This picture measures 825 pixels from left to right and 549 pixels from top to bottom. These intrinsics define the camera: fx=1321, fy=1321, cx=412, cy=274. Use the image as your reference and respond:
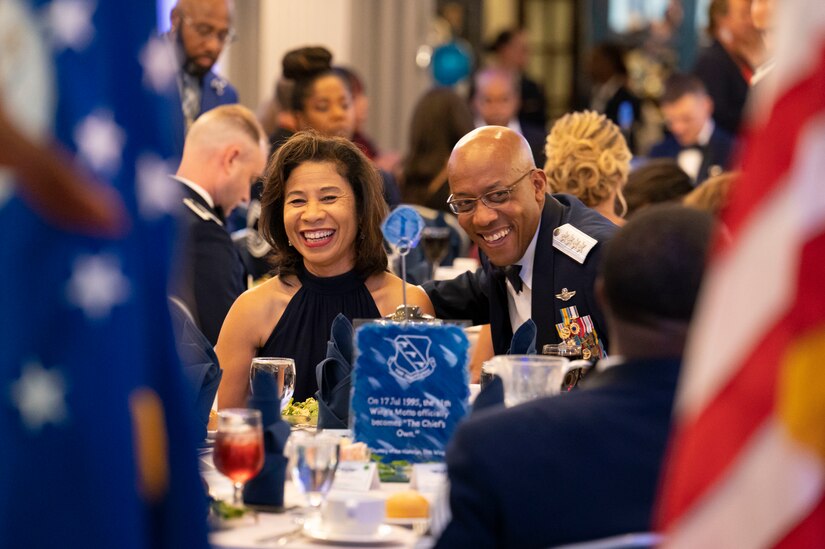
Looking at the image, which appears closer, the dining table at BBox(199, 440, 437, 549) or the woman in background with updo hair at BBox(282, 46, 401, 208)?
the dining table at BBox(199, 440, 437, 549)

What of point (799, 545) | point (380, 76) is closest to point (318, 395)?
point (799, 545)

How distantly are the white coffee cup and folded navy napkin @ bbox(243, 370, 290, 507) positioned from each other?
20 centimetres

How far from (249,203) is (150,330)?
4847mm

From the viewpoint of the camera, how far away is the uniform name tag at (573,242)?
394cm

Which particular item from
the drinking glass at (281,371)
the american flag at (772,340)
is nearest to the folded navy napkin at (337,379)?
the drinking glass at (281,371)

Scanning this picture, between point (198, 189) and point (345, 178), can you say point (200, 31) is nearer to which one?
point (198, 189)

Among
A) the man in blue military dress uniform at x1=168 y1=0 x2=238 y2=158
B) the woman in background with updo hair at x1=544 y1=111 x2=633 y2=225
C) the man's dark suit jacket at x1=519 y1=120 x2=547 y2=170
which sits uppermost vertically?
the man in blue military dress uniform at x1=168 y1=0 x2=238 y2=158

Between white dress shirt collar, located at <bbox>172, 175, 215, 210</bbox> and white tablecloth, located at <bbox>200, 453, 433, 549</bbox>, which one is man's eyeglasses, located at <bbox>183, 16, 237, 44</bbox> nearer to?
white dress shirt collar, located at <bbox>172, 175, 215, 210</bbox>

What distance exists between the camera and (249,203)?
6.49 metres

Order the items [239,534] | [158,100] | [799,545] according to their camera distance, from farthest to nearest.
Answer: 1. [239,534]
2. [158,100]
3. [799,545]

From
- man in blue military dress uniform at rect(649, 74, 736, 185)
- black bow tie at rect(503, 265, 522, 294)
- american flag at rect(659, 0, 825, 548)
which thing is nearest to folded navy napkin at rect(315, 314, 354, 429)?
black bow tie at rect(503, 265, 522, 294)

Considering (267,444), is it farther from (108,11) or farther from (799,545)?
(799,545)

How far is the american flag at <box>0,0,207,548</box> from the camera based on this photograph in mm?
1534

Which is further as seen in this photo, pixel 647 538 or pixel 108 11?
pixel 647 538
